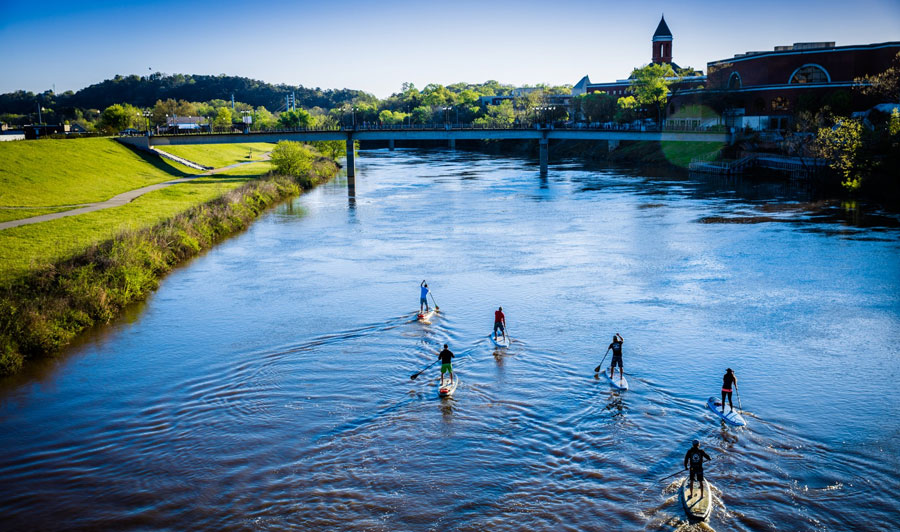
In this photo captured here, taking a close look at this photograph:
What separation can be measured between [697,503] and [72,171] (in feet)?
257

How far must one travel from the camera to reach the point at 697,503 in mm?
17359

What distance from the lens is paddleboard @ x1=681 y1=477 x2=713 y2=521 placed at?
17.1m

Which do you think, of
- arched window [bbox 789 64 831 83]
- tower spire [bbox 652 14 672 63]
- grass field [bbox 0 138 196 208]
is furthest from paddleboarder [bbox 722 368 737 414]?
tower spire [bbox 652 14 672 63]

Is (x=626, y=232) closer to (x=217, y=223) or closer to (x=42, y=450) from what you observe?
(x=217, y=223)

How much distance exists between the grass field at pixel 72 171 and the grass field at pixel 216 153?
8524 millimetres

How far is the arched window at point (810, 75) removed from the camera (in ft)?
341

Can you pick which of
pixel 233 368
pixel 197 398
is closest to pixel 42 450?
pixel 197 398

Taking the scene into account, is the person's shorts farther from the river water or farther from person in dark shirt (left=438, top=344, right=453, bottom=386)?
person in dark shirt (left=438, top=344, right=453, bottom=386)

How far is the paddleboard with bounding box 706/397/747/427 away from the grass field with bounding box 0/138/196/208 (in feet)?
172

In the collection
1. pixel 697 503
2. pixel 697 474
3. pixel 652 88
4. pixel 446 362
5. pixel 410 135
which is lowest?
pixel 697 503

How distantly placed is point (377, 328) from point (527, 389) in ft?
31.7

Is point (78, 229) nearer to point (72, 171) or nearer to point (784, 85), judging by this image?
point (72, 171)

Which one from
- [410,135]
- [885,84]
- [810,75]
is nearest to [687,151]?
[810,75]

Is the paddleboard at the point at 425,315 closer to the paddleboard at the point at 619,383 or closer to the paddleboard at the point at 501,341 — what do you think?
the paddleboard at the point at 501,341
